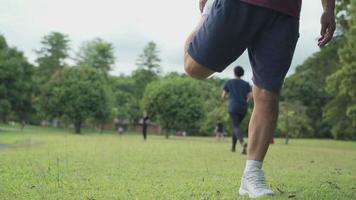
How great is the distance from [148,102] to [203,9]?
37.2 meters

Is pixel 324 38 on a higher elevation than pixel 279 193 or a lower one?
higher

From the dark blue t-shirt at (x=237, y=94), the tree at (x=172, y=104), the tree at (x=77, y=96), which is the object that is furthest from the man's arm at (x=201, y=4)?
the tree at (x=77, y=96)

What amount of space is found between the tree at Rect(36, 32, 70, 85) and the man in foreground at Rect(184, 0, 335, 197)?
248 ft

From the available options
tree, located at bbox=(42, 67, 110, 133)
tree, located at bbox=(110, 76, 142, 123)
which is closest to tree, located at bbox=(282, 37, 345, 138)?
tree, located at bbox=(42, 67, 110, 133)

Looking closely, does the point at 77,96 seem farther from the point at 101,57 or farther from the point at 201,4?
the point at 201,4

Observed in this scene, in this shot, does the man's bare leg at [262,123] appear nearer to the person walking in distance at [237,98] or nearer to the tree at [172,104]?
the person walking in distance at [237,98]

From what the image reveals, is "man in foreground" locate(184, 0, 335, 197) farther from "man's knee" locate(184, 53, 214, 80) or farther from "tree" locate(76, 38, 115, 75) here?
"tree" locate(76, 38, 115, 75)

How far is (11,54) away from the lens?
139 ft

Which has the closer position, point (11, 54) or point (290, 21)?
point (290, 21)

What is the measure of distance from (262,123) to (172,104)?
1452 inches

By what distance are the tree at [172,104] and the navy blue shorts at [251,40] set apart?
36.8m

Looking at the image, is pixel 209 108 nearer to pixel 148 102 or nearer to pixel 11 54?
pixel 148 102

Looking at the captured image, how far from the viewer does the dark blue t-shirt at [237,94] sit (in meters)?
11.4

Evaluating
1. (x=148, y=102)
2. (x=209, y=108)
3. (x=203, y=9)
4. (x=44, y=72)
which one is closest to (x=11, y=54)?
(x=148, y=102)
